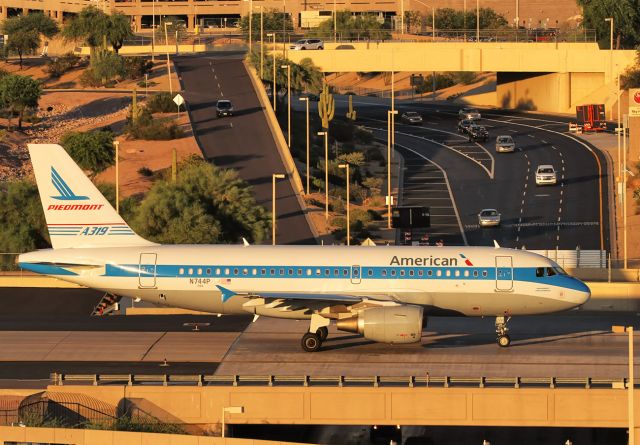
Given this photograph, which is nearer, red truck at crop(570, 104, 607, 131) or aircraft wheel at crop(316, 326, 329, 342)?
aircraft wheel at crop(316, 326, 329, 342)

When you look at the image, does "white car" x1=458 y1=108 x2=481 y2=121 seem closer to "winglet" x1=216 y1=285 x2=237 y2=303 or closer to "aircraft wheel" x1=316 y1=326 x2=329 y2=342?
"aircraft wheel" x1=316 y1=326 x2=329 y2=342

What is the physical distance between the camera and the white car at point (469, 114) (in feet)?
494

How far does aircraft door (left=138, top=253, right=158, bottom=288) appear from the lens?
56031mm

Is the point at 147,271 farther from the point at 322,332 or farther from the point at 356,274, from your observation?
the point at 356,274

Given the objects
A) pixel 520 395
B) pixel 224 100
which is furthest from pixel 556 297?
pixel 224 100

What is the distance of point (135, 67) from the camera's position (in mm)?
145000

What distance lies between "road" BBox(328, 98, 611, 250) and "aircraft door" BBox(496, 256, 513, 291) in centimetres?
Answer: 3928

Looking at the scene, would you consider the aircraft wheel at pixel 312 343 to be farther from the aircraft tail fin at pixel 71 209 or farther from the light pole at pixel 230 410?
the light pole at pixel 230 410

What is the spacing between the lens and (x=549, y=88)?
155 metres

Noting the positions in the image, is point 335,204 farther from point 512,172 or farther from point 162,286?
point 162,286

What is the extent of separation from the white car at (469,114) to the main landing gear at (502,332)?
92968 millimetres

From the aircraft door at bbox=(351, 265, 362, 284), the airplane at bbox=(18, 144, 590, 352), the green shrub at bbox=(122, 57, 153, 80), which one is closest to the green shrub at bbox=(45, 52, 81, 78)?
the green shrub at bbox=(122, 57, 153, 80)

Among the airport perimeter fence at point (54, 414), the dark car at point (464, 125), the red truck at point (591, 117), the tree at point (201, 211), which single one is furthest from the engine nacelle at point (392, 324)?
the red truck at point (591, 117)

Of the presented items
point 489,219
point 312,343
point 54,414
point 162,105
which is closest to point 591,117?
point 489,219
